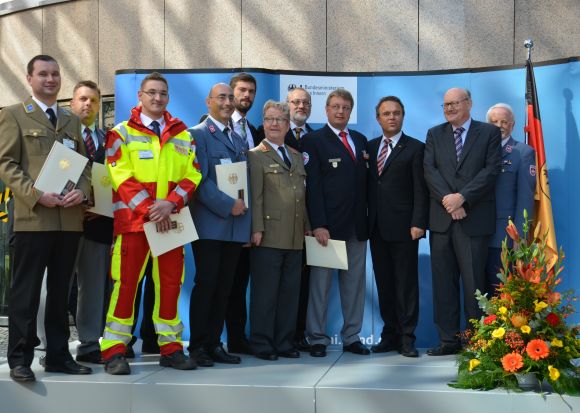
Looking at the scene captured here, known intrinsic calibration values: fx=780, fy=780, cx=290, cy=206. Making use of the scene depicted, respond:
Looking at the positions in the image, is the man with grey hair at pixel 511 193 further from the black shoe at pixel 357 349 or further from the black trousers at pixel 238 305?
the black trousers at pixel 238 305

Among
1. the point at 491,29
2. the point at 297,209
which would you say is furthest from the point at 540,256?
the point at 491,29

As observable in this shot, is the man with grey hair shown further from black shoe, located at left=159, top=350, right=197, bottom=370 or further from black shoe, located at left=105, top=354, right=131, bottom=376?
black shoe, located at left=105, top=354, right=131, bottom=376

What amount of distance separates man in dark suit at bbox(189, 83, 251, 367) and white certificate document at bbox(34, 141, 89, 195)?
0.82m

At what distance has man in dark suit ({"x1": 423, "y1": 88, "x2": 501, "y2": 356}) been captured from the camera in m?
5.26

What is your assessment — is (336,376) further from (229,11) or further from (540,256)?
(229,11)

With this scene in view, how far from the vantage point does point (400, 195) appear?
18.0 feet

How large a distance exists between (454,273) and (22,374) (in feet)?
9.42

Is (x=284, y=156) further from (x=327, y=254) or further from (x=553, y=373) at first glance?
(x=553, y=373)

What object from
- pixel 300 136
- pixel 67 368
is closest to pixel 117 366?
pixel 67 368

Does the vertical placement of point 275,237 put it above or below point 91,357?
above

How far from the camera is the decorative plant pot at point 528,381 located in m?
4.13

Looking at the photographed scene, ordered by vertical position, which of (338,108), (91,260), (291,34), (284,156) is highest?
(291,34)

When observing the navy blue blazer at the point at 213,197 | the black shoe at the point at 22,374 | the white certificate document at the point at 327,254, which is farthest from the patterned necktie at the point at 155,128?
the black shoe at the point at 22,374

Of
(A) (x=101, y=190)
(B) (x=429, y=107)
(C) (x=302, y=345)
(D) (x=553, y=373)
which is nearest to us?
(D) (x=553, y=373)
